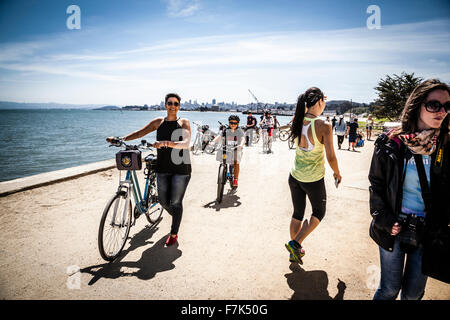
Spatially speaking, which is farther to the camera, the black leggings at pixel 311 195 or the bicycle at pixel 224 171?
the bicycle at pixel 224 171

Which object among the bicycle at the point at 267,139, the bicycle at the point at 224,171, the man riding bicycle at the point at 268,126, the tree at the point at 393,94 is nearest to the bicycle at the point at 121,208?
the bicycle at the point at 224,171

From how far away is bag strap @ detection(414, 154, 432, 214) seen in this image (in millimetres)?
1689

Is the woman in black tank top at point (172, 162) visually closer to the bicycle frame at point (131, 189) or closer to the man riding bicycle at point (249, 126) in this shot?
the bicycle frame at point (131, 189)

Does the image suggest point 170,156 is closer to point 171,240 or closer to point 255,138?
point 171,240

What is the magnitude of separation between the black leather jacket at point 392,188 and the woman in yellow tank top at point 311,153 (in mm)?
914

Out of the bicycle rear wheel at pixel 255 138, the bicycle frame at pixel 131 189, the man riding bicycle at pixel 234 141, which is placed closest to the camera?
the bicycle frame at pixel 131 189

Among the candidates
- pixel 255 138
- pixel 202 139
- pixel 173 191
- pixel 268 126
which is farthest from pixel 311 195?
pixel 255 138

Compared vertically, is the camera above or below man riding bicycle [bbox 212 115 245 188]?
below

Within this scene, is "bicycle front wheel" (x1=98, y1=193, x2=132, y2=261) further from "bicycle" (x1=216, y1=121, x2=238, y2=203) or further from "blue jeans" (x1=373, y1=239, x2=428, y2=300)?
"blue jeans" (x1=373, y1=239, x2=428, y2=300)

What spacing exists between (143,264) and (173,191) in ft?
3.56

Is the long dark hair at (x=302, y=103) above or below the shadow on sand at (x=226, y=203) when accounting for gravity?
above

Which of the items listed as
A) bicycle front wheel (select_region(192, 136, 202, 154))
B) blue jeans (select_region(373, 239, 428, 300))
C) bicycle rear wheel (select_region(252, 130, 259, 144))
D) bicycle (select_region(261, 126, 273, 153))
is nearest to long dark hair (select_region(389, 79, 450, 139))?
blue jeans (select_region(373, 239, 428, 300))

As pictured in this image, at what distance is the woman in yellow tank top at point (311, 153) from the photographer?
2809mm

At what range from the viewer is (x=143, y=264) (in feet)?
10.5
